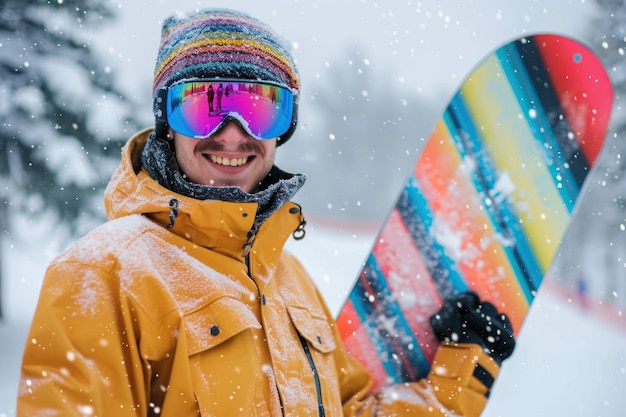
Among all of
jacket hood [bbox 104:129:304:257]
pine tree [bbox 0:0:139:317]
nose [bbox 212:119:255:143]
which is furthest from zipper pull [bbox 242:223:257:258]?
pine tree [bbox 0:0:139:317]

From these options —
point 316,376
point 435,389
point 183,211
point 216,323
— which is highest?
point 183,211

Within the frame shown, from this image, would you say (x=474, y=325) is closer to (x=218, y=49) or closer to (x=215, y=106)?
(x=215, y=106)

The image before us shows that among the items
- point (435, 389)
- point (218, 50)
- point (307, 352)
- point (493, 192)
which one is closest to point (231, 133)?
point (218, 50)

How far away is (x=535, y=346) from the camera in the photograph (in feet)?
37.9

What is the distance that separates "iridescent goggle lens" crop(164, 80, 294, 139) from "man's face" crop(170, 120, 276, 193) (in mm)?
31

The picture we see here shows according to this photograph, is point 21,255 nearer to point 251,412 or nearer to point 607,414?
point 607,414

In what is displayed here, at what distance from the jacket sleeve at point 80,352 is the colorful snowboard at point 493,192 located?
1.50 meters

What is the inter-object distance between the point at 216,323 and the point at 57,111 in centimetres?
708

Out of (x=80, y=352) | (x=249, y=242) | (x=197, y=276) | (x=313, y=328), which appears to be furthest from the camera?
(x=313, y=328)

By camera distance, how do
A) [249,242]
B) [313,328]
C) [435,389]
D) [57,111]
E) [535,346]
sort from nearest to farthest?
[249,242]
[313,328]
[435,389]
[57,111]
[535,346]

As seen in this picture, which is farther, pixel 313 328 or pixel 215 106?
pixel 313 328

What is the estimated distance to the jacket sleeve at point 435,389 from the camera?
235 cm

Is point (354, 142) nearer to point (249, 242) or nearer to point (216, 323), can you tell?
point (249, 242)

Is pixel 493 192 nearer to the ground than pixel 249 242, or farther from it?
nearer to the ground
